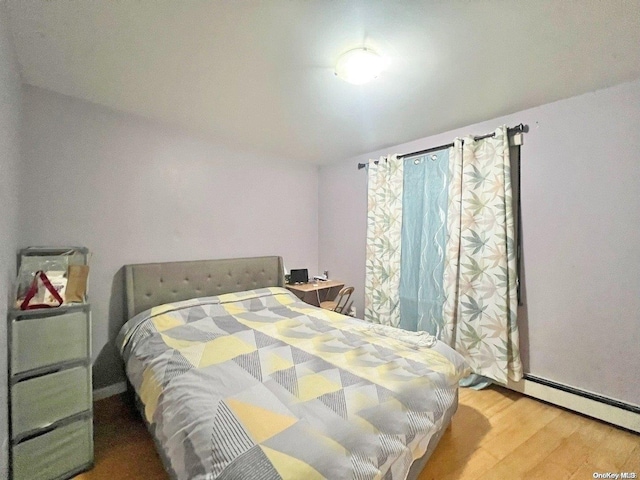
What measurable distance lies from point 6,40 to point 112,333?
206 cm

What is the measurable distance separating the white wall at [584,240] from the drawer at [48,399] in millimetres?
3237

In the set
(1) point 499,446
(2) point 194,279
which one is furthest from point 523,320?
(2) point 194,279

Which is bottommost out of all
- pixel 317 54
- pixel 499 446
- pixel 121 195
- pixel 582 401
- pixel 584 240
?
pixel 499 446

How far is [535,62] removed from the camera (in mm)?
1680

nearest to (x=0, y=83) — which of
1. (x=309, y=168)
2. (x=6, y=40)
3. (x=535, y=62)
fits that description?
(x=6, y=40)

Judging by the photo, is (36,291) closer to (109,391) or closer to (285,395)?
(109,391)

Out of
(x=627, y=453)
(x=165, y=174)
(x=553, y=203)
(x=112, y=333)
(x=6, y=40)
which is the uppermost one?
(x=6, y=40)

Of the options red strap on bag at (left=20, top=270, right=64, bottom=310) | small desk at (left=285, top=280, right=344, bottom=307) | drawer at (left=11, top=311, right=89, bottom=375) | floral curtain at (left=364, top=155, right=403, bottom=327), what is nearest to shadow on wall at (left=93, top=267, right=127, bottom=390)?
red strap on bag at (left=20, top=270, right=64, bottom=310)

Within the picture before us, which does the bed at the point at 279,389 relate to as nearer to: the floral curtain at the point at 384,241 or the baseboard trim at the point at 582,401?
the floral curtain at the point at 384,241

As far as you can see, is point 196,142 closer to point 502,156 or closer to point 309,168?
point 309,168

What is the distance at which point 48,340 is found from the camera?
1.53 meters

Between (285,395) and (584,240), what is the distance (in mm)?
2396

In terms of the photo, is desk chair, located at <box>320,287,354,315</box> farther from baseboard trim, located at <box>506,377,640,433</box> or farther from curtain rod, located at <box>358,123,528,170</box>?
baseboard trim, located at <box>506,377,640,433</box>

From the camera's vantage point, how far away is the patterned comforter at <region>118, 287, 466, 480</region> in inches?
38.8
